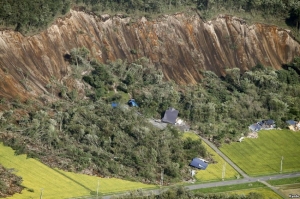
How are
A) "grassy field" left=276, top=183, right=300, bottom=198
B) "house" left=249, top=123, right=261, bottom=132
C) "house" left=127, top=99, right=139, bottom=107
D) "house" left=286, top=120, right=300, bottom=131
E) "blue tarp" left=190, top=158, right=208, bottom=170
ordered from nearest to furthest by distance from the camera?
"grassy field" left=276, top=183, right=300, bottom=198 < "blue tarp" left=190, top=158, right=208, bottom=170 < "house" left=127, top=99, right=139, bottom=107 < "house" left=249, top=123, right=261, bottom=132 < "house" left=286, top=120, right=300, bottom=131

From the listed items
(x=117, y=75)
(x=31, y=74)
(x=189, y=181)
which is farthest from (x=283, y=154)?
(x=31, y=74)

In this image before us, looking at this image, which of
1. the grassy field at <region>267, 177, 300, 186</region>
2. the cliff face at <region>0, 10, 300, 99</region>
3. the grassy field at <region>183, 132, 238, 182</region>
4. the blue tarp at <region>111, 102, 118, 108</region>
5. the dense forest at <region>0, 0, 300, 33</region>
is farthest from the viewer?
the dense forest at <region>0, 0, 300, 33</region>

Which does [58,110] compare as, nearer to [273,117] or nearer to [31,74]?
[31,74]

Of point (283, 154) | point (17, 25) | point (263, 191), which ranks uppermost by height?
point (17, 25)

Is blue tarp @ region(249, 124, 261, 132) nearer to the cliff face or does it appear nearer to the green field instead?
the green field

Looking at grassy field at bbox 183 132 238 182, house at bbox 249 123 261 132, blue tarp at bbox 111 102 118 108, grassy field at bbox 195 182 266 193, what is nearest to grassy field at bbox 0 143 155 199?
grassy field at bbox 195 182 266 193

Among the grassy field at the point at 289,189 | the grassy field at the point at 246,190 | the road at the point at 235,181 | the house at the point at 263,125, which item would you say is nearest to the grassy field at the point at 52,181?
the road at the point at 235,181
